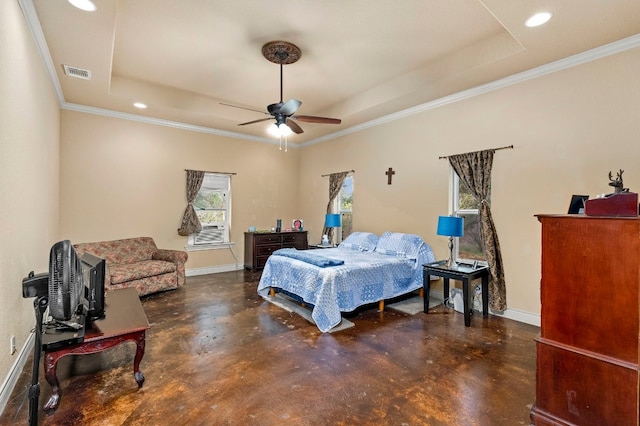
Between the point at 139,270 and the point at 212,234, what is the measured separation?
186 cm

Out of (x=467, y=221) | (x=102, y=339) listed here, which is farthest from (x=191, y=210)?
(x=467, y=221)

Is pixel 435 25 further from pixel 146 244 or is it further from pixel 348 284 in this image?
pixel 146 244

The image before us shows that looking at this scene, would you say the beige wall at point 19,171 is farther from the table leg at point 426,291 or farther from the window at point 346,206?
the window at point 346,206

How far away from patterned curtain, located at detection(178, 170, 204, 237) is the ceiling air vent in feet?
7.60

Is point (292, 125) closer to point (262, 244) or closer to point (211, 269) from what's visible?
point (262, 244)

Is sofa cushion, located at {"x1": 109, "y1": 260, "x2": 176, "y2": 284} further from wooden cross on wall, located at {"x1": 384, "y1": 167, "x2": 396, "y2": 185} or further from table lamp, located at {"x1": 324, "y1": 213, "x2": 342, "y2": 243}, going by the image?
wooden cross on wall, located at {"x1": 384, "y1": 167, "x2": 396, "y2": 185}

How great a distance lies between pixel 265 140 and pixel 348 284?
4.51 metres

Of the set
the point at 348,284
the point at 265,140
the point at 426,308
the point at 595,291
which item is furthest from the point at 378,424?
the point at 265,140

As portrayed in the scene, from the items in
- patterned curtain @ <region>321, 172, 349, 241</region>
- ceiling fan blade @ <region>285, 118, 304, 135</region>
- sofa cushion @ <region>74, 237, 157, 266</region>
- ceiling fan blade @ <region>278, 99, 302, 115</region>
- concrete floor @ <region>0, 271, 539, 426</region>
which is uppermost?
ceiling fan blade @ <region>278, 99, 302, 115</region>

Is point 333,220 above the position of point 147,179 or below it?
below

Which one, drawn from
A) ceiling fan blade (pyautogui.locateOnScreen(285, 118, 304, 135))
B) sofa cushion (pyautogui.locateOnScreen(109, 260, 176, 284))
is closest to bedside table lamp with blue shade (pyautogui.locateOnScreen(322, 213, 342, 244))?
ceiling fan blade (pyautogui.locateOnScreen(285, 118, 304, 135))

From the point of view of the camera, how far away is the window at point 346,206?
20.2 feet

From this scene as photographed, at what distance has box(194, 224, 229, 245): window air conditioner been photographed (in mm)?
6129

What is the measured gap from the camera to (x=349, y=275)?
364cm
